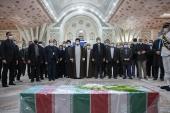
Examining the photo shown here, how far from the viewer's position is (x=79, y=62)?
15.6 metres

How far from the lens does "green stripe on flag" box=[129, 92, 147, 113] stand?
4043mm

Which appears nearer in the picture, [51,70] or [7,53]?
[7,53]

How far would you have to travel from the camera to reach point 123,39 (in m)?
33.5

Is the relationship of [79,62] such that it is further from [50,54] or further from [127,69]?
[127,69]

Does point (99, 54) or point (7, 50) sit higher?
point (7, 50)

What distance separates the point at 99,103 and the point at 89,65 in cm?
1167

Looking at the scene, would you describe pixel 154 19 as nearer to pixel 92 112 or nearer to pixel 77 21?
pixel 77 21

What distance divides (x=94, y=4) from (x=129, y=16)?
6.72m

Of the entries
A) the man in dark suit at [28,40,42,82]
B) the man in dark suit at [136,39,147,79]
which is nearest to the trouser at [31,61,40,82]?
the man in dark suit at [28,40,42,82]

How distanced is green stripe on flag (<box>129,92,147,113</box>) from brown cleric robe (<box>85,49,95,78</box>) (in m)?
11.4

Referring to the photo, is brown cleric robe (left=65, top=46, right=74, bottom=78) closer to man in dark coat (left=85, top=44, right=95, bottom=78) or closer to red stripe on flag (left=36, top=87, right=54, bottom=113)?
man in dark coat (left=85, top=44, right=95, bottom=78)

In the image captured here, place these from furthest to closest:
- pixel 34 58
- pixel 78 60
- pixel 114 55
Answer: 1. pixel 78 60
2. pixel 114 55
3. pixel 34 58

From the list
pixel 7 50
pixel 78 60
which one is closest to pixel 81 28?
pixel 78 60

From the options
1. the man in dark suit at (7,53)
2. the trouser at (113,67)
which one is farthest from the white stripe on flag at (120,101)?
the trouser at (113,67)
